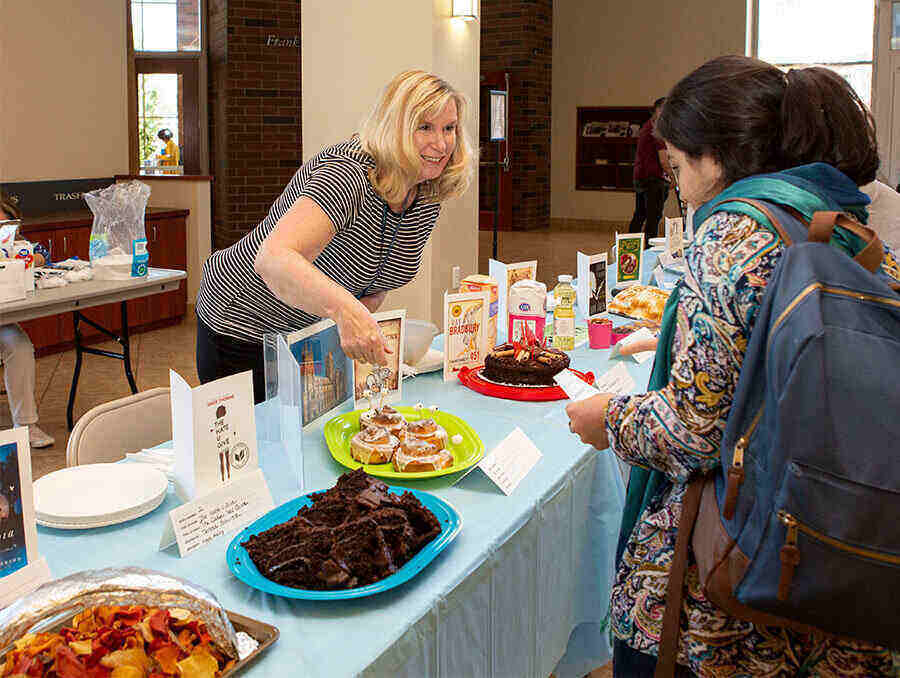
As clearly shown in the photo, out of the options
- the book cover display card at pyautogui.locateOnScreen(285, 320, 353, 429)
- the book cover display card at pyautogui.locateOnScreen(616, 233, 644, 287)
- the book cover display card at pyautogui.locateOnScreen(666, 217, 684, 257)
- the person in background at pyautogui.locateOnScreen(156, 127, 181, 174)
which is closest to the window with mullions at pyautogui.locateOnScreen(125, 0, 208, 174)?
the person in background at pyautogui.locateOnScreen(156, 127, 181, 174)

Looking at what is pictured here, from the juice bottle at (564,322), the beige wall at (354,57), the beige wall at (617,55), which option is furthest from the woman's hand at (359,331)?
the beige wall at (617,55)

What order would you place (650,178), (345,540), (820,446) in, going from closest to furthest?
1. (820,446)
2. (345,540)
3. (650,178)

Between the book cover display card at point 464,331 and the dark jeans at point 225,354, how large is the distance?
19.8 inches

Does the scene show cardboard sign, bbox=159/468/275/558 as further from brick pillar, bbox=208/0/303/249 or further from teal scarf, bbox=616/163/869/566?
brick pillar, bbox=208/0/303/249

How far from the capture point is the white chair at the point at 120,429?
1979 millimetres

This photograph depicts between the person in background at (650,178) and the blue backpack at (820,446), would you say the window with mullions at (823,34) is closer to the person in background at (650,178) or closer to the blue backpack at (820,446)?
the person in background at (650,178)

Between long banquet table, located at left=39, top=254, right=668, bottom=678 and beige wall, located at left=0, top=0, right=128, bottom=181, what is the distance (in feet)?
17.8

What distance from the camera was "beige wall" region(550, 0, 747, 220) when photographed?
42.5ft

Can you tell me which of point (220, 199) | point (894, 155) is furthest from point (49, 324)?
point (894, 155)

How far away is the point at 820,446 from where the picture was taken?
3.53 feet

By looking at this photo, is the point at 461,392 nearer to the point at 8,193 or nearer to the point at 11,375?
the point at 11,375

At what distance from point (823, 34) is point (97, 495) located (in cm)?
1294

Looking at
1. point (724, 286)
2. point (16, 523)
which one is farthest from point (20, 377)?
point (724, 286)

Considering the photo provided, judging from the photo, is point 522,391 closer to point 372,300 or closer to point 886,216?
point 372,300
